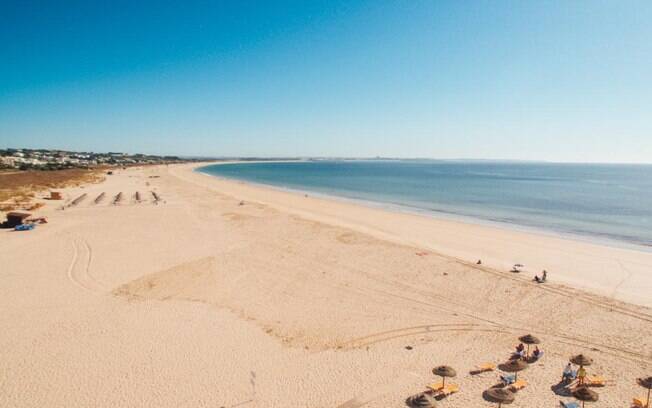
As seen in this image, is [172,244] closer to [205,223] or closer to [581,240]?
[205,223]

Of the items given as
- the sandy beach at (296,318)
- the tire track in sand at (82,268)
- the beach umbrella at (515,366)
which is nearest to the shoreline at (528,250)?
the sandy beach at (296,318)

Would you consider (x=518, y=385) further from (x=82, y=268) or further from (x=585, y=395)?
(x=82, y=268)

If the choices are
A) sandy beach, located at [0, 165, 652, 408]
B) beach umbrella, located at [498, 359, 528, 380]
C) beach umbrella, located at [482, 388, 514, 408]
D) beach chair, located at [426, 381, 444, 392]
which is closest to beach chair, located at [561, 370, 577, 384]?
sandy beach, located at [0, 165, 652, 408]

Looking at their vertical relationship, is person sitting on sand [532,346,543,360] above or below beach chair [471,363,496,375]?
above

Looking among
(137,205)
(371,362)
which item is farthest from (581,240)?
(137,205)

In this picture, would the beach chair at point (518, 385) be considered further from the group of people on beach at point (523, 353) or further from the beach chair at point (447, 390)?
the beach chair at point (447, 390)

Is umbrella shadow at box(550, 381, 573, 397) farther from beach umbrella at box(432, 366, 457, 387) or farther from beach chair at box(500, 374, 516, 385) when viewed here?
beach umbrella at box(432, 366, 457, 387)

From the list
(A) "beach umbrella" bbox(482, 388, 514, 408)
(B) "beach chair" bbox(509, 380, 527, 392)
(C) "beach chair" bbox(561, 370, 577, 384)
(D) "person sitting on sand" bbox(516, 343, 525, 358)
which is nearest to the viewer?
(A) "beach umbrella" bbox(482, 388, 514, 408)
